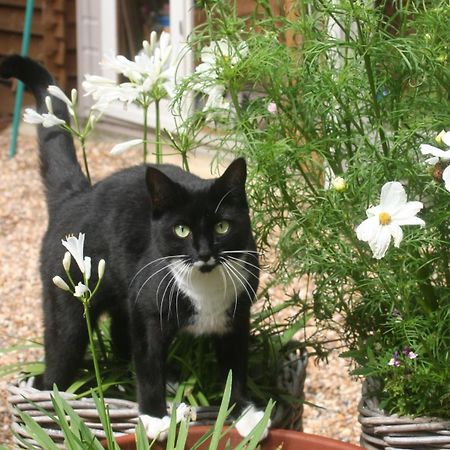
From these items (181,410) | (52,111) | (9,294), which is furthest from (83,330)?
(9,294)

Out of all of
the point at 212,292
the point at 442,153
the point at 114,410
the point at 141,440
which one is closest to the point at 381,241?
the point at 442,153

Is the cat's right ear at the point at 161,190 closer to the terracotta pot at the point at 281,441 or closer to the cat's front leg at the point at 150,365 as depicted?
the cat's front leg at the point at 150,365

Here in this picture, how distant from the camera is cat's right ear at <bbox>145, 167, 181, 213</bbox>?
2.09m

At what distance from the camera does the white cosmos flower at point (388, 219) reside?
1831 mm

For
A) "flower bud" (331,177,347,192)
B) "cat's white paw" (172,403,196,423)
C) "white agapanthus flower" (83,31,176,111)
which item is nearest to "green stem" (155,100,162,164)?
"white agapanthus flower" (83,31,176,111)

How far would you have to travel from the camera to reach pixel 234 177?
2.12 m

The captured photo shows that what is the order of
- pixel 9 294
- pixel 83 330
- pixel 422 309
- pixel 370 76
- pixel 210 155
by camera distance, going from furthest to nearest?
pixel 210 155 → pixel 9 294 → pixel 83 330 → pixel 422 309 → pixel 370 76

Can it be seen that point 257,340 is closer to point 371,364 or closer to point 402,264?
point 371,364

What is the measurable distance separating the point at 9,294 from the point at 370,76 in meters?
2.37

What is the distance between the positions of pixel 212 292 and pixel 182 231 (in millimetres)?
168

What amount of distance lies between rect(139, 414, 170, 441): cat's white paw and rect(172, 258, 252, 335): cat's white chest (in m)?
0.22

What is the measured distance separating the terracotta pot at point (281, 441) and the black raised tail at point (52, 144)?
2.49 feet

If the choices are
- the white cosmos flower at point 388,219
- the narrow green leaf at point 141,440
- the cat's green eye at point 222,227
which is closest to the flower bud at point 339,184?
the white cosmos flower at point 388,219

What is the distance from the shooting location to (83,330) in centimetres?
241
